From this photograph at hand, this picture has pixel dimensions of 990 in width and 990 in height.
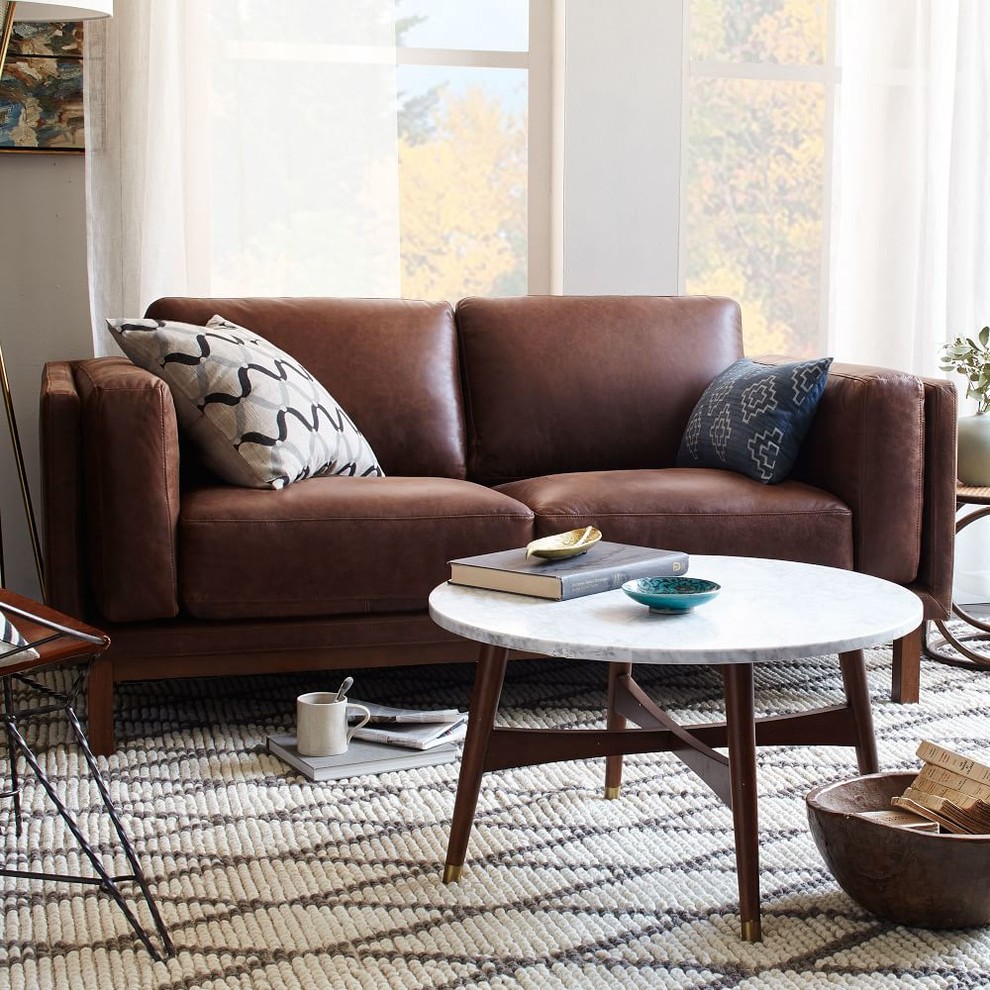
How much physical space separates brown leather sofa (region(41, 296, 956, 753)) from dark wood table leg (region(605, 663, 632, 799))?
536 mm

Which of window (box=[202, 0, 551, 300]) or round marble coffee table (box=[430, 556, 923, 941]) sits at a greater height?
window (box=[202, 0, 551, 300])

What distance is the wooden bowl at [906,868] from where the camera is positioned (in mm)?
1614

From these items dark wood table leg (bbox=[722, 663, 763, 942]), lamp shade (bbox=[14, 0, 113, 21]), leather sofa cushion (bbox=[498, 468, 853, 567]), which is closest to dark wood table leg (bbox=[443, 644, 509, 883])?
dark wood table leg (bbox=[722, 663, 763, 942])

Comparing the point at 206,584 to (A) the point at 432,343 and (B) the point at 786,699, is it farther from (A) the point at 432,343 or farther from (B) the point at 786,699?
(B) the point at 786,699

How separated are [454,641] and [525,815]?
56cm

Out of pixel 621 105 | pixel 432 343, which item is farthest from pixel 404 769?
pixel 621 105

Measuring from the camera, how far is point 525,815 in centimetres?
213

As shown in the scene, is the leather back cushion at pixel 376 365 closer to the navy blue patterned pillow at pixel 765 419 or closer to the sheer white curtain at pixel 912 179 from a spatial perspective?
the navy blue patterned pillow at pixel 765 419

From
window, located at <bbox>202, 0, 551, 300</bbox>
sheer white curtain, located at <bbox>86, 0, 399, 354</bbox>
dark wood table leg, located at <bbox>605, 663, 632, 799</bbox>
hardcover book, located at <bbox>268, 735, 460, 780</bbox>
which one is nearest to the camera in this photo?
dark wood table leg, located at <bbox>605, 663, 632, 799</bbox>

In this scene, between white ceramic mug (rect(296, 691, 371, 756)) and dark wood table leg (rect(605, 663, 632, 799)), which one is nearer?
dark wood table leg (rect(605, 663, 632, 799))

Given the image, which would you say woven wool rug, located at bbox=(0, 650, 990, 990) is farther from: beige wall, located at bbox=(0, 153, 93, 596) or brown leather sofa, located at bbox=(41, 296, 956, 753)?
beige wall, located at bbox=(0, 153, 93, 596)

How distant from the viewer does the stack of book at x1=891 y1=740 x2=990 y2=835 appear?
1.73 meters

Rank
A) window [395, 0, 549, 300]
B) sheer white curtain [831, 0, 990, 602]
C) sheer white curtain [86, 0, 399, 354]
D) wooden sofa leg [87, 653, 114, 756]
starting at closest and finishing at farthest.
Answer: wooden sofa leg [87, 653, 114, 756] → sheer white curtain [86, 0, 399, 354] → window [395, 0, 549, 300] → sheer white curtain [831, 0, 990, 602]

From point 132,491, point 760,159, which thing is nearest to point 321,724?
point 132,491
